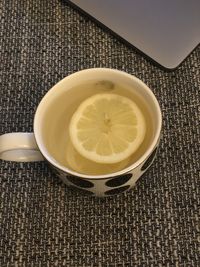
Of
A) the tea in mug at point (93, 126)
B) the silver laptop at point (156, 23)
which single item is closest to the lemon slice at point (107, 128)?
the tea in mug at point (93, 126)

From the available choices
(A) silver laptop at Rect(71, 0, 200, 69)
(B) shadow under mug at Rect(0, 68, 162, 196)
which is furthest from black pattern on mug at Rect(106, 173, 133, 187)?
(A) silver laptop at Rect(71, 0, 200, 69)

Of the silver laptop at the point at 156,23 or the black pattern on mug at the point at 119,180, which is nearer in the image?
the black pattern on mug at the point at 119,180

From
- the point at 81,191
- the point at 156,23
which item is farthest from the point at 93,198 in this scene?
the point at 156,23

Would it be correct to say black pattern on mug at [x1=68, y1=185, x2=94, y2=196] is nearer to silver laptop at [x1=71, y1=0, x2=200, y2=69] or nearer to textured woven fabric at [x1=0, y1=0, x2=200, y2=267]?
textured woven fabric at [x1=0, y1=0, x2=200, y2=267]

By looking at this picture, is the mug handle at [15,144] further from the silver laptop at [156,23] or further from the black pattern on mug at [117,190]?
the silver laptop at [156,23]

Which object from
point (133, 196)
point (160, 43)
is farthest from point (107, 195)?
point (160, 43)

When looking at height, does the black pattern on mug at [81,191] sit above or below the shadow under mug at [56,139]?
below
